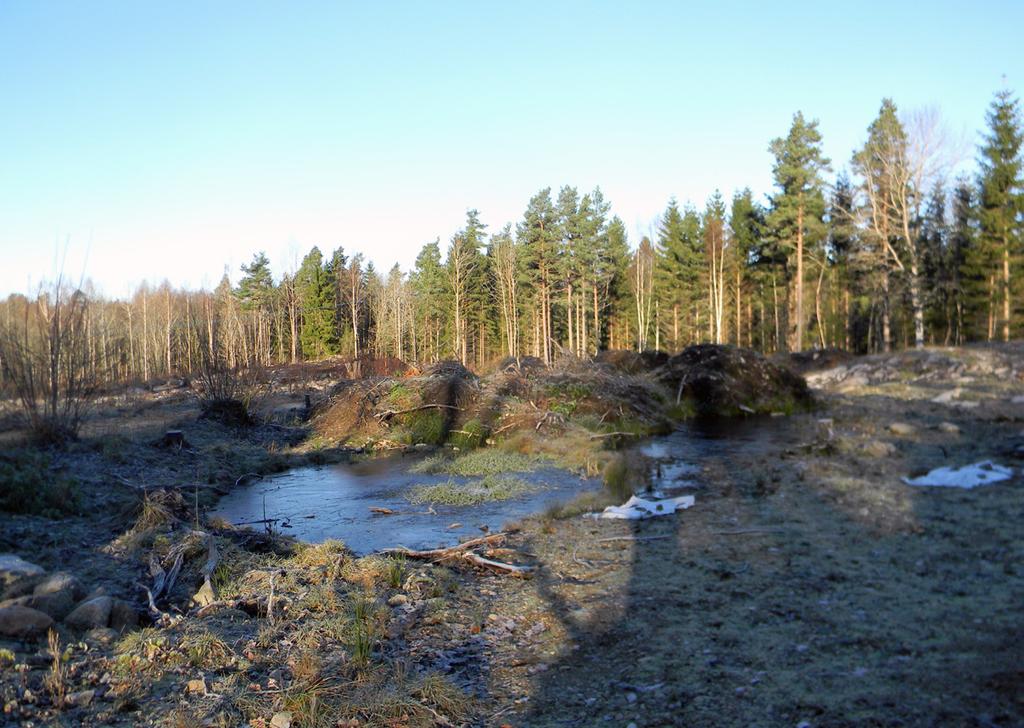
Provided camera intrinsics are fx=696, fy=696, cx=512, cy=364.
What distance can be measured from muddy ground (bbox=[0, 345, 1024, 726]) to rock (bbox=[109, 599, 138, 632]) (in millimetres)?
259

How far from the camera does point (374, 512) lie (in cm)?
1094

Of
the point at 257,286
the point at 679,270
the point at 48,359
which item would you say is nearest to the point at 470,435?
the point at 48,359

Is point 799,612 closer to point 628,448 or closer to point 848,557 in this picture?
point 848,557

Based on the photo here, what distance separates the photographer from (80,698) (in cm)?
429

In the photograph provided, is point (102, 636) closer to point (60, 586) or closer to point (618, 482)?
point (60, 586)

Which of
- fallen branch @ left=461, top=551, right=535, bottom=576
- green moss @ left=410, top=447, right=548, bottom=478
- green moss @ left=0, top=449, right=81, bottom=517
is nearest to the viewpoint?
fallen branch @ left=461, top=551, right=535, bottom=576

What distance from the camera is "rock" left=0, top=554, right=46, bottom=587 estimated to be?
5.98 meters

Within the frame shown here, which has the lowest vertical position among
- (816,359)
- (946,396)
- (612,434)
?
(612,434)

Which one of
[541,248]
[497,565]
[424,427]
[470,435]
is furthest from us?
[541,248]

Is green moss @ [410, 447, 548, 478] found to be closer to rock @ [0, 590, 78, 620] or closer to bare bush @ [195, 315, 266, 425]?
bare bush @ [195, 315, 266, 425]

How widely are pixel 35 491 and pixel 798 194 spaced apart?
40356 millimetres

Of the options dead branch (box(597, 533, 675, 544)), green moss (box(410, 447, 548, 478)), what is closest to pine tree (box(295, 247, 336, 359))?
green moss (box(410, 447, 548, 478))

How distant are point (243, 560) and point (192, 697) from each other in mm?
2981

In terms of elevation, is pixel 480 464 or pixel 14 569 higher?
pixel 14 569
